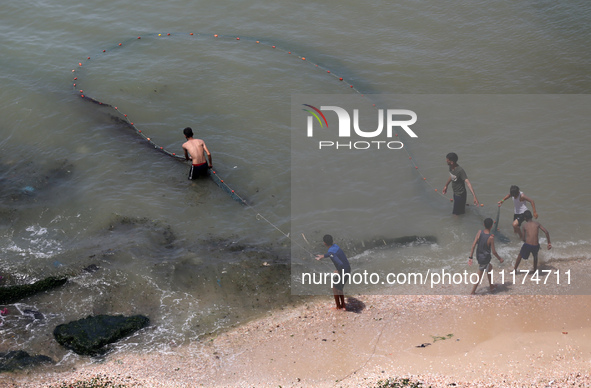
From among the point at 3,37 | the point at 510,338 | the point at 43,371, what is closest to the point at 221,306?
the point at 43,371

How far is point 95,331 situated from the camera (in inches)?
400

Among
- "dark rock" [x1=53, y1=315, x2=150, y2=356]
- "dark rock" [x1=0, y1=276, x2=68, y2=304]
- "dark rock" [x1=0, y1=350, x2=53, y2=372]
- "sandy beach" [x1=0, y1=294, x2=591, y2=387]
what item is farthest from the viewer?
"dark rock" [x1=0, y1=276, x2=68, y2=304]

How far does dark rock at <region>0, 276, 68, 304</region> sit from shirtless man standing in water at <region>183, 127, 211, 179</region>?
4.21 m

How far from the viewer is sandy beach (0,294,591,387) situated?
28.8 feet

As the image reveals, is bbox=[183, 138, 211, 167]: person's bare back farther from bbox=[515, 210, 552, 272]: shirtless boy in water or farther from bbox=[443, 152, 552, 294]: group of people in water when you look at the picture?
bbox=[515, 210, 552, 272]: shirtless boy in water

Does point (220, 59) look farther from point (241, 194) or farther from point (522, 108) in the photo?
point (522, 108)

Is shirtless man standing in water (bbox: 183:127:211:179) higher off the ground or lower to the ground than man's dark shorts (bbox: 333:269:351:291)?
higher

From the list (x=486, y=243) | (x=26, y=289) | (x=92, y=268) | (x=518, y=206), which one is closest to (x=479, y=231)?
(x=486, y=243)

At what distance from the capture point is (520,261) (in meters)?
11.3

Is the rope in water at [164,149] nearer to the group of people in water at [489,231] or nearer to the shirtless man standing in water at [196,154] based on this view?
the shirtless man standing in water at [196,154]

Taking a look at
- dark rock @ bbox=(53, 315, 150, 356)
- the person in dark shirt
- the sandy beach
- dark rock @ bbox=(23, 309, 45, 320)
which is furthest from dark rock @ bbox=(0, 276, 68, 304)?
the person in dark shirt

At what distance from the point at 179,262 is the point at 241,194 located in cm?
273

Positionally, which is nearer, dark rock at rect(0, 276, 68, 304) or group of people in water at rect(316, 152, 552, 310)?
group of people in water at rect(316, 152, 552, 310)

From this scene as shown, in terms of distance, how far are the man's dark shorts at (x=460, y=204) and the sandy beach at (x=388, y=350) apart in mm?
2840
